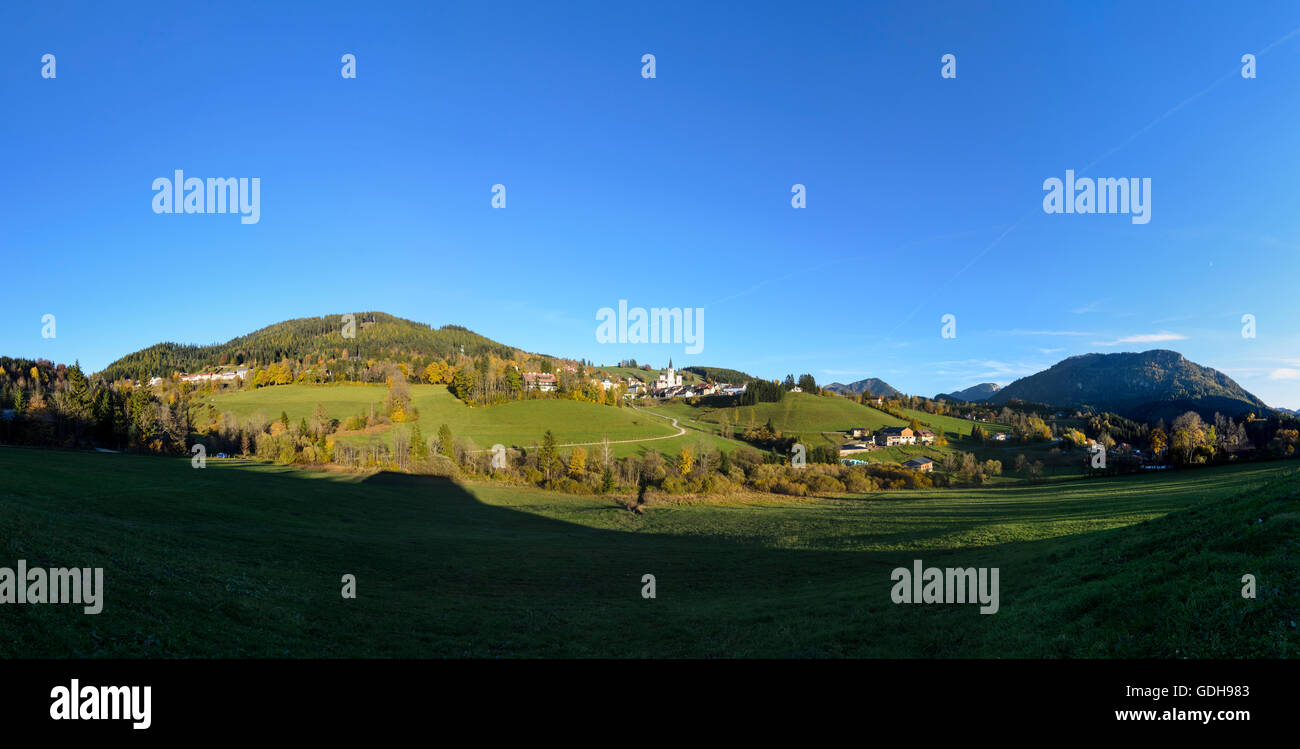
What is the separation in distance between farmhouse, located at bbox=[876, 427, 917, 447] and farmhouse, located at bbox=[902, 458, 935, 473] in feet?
64.7

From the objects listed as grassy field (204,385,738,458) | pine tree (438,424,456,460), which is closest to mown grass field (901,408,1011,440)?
grassy field (204,385,738,458)

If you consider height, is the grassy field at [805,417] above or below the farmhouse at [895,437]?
above

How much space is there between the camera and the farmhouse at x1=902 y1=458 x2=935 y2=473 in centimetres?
11085

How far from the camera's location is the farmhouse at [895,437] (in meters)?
139

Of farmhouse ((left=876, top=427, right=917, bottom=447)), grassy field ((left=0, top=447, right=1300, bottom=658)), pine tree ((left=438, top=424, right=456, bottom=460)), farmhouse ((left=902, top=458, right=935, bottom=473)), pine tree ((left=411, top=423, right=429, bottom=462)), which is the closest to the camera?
grassy field ((left=0, top=447, right=1300, bottom=658))

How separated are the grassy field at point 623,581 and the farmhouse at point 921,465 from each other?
191ft

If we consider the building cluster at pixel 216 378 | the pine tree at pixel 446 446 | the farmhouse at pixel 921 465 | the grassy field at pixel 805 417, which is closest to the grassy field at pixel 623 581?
the pine tree at pixel 446 446

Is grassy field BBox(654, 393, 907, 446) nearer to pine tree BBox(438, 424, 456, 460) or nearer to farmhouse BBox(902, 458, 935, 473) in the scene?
farmhouse BBox(902, 458, 935, 473)

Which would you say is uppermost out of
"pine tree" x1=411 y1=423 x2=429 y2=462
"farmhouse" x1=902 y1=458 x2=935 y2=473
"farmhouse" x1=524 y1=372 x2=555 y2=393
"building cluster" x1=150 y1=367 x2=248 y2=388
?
"building cluster" x1=150 y1=367 x2=248 y2=388

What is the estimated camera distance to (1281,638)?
885 centimetres

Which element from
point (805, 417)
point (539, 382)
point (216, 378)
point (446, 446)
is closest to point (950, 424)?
point (805, 417)

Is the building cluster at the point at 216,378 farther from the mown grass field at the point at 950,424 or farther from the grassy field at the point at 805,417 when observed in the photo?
the mown grass field at the point at 950,424

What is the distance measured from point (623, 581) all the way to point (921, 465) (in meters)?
104

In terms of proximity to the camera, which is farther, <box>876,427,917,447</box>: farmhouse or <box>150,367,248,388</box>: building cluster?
<box>150,367,248,388</box>: building cluster
